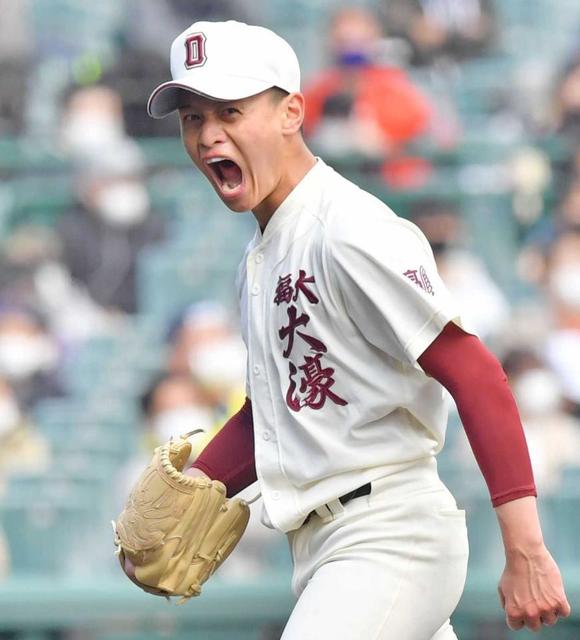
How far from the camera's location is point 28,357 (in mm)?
5605

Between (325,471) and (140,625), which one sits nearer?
(325,471)

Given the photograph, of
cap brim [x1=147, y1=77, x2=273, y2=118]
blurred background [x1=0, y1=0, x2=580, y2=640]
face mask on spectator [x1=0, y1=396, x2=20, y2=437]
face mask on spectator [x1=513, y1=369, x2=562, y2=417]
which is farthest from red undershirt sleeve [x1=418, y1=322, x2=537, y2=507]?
face mask on spectator [x1=0, y1=396, x2=20, y2=437]

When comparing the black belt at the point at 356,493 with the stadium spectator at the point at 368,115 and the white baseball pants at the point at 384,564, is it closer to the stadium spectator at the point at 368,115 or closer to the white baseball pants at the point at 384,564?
the white baseball pants at the point at 384,564

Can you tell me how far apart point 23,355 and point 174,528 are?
3238 millimetres

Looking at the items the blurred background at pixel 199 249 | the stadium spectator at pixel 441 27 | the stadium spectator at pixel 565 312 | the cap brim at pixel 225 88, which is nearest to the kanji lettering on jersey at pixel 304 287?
the cap brim at pixel 225 88

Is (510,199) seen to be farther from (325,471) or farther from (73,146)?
(325,471)

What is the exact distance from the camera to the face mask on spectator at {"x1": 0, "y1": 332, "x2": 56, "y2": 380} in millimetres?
5527

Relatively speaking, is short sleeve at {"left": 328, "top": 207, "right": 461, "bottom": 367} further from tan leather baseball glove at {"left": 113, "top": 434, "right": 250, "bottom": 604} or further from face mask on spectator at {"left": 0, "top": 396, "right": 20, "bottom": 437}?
face mask on spectator at {"left": 0, "top": 396, "right": 20, "bottom": 437}

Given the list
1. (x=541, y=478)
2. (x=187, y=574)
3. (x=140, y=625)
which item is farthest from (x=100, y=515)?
(x=187, y=574)

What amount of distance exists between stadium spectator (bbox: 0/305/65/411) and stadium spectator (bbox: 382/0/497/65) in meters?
2.49

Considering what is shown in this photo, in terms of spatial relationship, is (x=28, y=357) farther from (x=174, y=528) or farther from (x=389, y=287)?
(x=389, y=287)

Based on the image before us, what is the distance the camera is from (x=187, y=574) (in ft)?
8.27

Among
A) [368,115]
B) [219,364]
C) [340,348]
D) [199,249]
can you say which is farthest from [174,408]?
[340,348]

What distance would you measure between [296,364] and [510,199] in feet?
12.9
